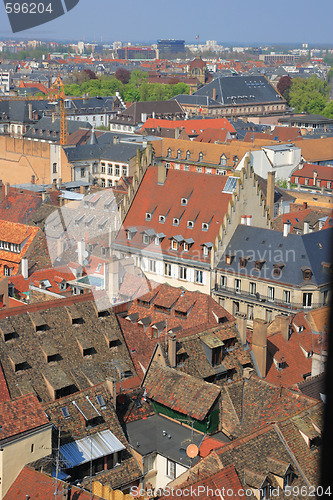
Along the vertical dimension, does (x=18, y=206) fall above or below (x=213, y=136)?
above

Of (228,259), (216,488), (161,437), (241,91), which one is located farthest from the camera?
(241,91)

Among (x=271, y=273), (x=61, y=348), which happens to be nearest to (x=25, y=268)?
(x=61, y=348)

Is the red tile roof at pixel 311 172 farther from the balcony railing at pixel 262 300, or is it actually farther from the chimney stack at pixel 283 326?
the chimney stack at pixel 283 326

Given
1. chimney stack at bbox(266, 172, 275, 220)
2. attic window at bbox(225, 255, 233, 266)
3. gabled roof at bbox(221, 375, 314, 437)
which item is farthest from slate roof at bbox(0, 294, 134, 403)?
chimney stack at bbox(266, 172, 275, 220)

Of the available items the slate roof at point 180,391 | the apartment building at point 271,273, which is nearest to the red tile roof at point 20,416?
the slate roof at point 180,391

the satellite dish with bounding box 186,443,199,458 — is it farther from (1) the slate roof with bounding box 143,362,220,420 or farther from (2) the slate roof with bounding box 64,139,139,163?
(2) the slate roof with bounding box 64,139,139,163

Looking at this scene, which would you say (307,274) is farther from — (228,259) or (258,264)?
(228,259)
